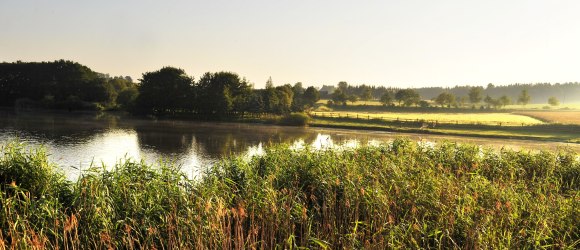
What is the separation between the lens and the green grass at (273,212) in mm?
10336

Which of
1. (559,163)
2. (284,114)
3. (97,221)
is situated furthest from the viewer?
(284,114)

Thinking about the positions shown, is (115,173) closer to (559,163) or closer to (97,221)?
(97,221)

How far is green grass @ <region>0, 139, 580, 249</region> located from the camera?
1034cm

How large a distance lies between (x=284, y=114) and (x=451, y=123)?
38234 mm

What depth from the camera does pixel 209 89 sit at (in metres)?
96.6

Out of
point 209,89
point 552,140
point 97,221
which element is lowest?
point 552,140

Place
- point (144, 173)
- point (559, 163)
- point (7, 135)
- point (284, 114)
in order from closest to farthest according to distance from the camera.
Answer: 1. point (144, 173)
2. point (559, 163)
3. point (7, 135)
4. point (284, 114)

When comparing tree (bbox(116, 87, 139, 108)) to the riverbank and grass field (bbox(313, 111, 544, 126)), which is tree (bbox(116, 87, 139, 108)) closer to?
the riverbank

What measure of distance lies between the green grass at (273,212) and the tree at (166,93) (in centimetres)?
8198

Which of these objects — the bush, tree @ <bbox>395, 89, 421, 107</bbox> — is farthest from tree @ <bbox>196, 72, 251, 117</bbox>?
tree @ <bbox>395, 89, 421, 107</bbox>

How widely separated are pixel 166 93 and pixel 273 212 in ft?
301

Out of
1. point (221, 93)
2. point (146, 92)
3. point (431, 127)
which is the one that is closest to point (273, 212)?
point (431, 127)

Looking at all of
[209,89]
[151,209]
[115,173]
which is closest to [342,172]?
[151,209]

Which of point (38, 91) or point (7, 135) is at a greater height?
point (38, 91)
